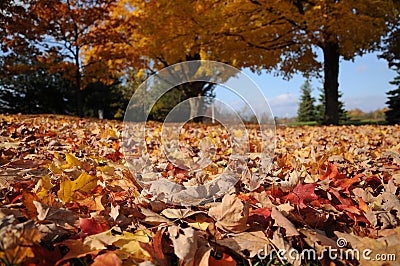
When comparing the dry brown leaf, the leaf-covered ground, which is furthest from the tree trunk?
the dry brown leaf

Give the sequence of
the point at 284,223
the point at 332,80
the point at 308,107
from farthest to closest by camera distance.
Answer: the point at 308,107, the point at 332,80, the point at 284,223

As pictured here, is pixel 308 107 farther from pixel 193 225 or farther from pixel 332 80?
pixel 193 225

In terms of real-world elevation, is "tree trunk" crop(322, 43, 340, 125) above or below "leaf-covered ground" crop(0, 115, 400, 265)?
above

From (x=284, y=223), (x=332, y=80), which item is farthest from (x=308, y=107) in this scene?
(x=284, y=223)

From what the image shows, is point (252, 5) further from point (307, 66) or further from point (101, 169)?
point (101, 169)

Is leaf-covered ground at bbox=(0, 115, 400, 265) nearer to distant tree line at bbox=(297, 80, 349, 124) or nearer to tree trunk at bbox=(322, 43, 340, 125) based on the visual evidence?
tree trunk at bbox=(322, 43, 340, 125)

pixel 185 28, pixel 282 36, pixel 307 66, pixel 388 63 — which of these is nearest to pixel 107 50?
pixel 185 28

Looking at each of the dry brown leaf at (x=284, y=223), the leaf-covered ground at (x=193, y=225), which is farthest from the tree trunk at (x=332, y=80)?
the dry brown leaf at (x=284, y=223)

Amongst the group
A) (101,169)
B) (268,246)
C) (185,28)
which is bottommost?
(268,246)

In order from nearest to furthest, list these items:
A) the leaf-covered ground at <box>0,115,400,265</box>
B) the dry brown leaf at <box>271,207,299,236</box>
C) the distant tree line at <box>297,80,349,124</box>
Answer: the leaf-covered ground at <box>0,115,400,265</box>, the dry brown leaf at <box>271,207,299,236</box>, the distant tree line at <box>297,80,349,124</box>

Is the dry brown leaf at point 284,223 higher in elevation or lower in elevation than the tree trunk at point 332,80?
lower

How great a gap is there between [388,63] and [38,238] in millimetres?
17863

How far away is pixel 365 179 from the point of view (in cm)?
154

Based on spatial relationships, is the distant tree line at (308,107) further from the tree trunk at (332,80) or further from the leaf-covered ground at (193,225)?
the leaf-covered ground at (193,225)
